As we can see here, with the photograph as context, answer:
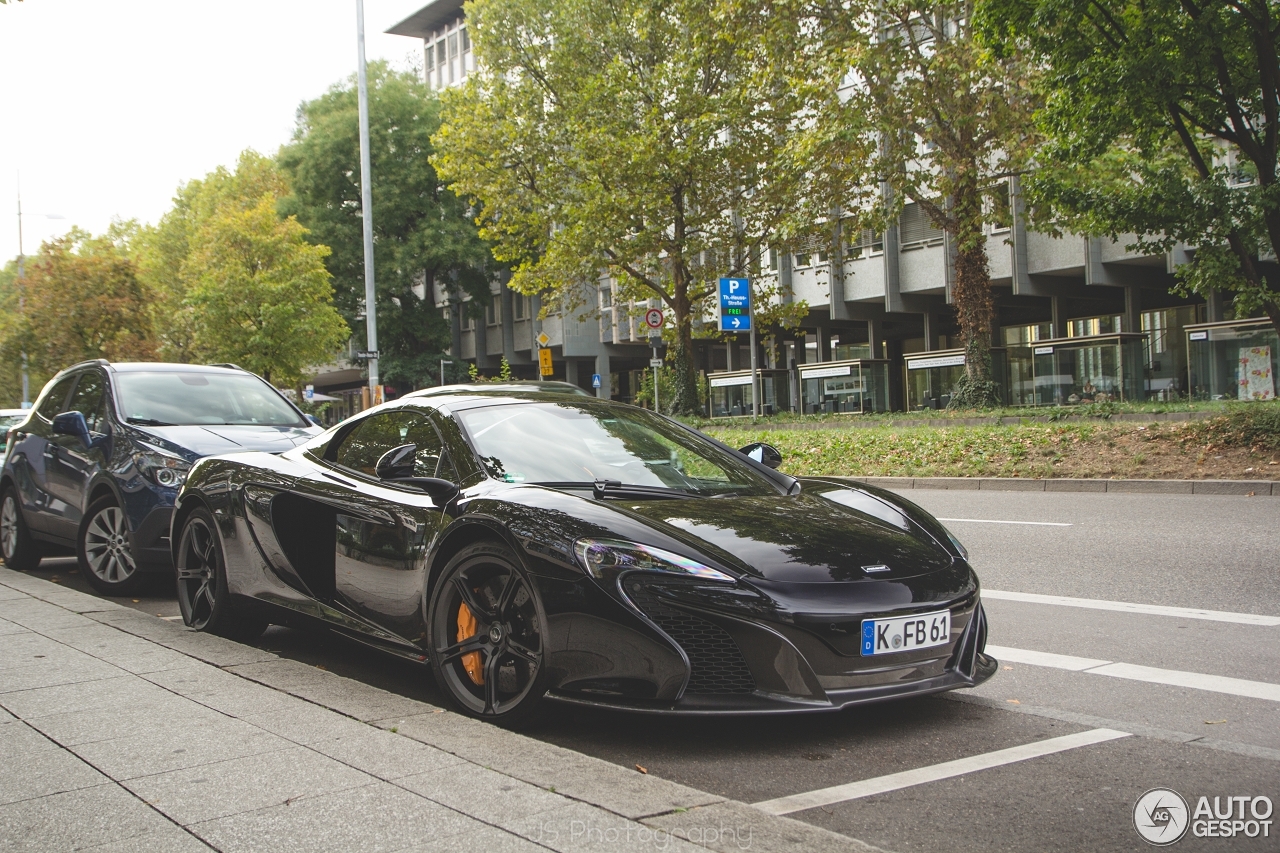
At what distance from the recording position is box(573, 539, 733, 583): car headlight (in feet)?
12.2

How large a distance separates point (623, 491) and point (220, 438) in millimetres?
4623

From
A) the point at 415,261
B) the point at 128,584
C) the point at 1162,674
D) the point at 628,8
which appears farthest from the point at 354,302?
the point at 1162,674

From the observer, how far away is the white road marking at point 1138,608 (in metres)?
6.12

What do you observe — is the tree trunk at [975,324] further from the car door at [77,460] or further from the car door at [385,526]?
the car door at [385,526]

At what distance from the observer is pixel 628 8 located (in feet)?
95.3

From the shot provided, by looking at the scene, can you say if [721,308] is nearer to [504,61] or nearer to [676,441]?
[504,61]

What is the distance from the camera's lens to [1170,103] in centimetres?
1427

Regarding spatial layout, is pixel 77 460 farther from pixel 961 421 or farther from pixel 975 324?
pixel 975 324

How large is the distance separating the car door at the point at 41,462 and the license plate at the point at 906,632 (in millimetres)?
6990

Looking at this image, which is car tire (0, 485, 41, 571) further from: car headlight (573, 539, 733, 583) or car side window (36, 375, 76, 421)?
car headlight (573, 539, 733, 583)

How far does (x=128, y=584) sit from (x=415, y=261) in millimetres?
44773

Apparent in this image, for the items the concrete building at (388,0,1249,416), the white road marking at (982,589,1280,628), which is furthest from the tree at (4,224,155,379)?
the white road marking at (982,589,1280,628)

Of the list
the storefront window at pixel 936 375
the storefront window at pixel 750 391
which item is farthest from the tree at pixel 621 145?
the storefront window at pixel 936 375

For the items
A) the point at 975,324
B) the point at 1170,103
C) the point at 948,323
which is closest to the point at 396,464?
the point at 1170,103
